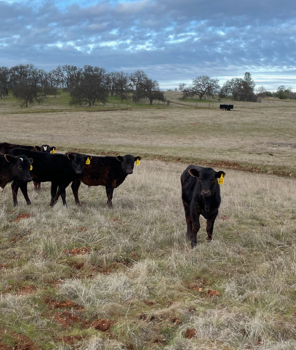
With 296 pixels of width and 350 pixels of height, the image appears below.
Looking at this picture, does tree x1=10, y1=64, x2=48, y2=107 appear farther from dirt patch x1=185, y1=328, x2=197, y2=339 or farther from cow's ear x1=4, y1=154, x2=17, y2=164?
dirt patch x1=185, y1=328, x2=197, y2=339

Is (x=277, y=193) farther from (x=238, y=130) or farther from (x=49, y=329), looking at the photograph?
(x=238, y=130)

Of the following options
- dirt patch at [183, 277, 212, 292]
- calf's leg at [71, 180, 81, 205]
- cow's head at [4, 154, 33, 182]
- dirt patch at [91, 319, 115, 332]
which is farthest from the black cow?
cow's head at [4, 154, 33, 182]

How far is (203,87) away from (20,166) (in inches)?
3471

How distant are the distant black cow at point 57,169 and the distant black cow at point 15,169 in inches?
23.4

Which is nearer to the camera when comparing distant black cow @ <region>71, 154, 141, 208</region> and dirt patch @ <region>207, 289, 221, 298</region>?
dirt patch @ <region>207, 289, 221, 298</region>

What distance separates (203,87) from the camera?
91875mm

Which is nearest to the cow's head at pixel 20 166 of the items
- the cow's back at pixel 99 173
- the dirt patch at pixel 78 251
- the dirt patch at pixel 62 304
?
the cow's back at pixel 99 173

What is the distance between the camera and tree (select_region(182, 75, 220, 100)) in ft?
301

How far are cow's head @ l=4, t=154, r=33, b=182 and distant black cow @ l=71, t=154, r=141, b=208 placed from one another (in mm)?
1553

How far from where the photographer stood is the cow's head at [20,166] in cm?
898

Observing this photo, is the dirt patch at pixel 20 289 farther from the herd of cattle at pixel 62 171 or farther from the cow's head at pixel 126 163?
the cow's head at pixel 126 163

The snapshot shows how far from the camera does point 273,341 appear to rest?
3508 mm

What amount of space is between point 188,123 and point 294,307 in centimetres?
4518

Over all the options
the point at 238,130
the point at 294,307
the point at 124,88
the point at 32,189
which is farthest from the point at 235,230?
the point at 124,88
